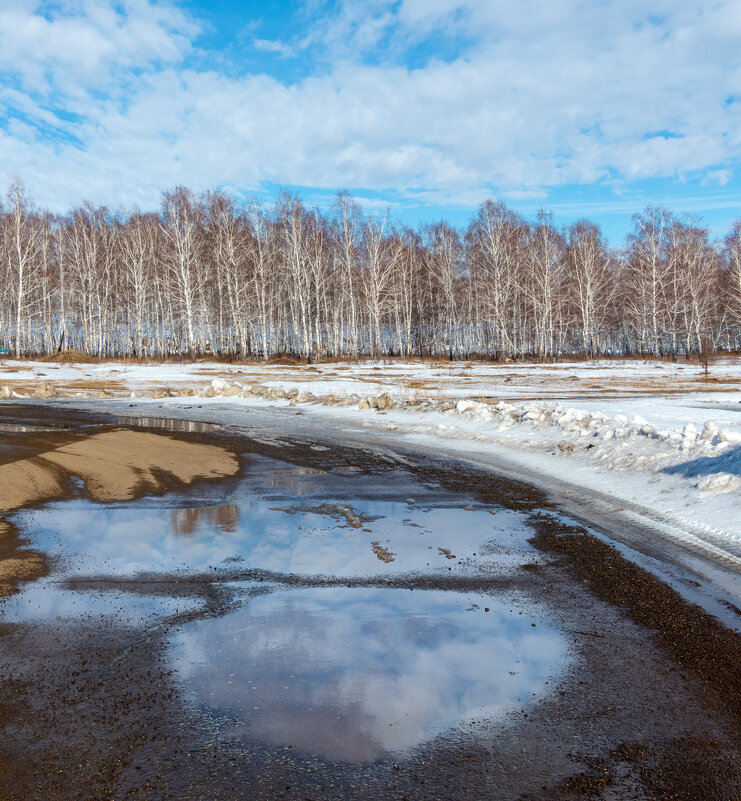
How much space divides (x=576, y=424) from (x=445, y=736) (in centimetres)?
1011

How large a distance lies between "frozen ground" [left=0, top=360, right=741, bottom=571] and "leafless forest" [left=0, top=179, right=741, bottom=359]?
62.0 feet

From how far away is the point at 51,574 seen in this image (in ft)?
17.0

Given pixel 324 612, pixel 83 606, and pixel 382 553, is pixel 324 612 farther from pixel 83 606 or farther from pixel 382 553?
pixel 83 606

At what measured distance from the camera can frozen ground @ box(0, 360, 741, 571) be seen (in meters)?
7.36

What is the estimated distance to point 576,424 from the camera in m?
12.2

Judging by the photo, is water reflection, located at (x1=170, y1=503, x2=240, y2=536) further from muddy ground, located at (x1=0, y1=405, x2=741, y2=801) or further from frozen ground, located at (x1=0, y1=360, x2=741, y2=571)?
frozen ground, located at (x1=0, y1=360, x2=741, y2=571)

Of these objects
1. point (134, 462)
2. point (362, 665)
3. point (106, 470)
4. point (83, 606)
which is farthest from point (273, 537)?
point (134, 462)

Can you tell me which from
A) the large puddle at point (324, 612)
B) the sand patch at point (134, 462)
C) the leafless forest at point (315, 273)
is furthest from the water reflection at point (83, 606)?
the leafless forest at point (315, 273)

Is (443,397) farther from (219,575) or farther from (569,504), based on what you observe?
(219,575)

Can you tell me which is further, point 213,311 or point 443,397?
point 213,311

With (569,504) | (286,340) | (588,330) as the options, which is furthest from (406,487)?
(286,340)

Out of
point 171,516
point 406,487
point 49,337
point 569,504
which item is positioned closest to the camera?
point 171,516

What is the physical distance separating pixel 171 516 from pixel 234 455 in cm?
443

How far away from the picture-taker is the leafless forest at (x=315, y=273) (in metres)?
49.3
